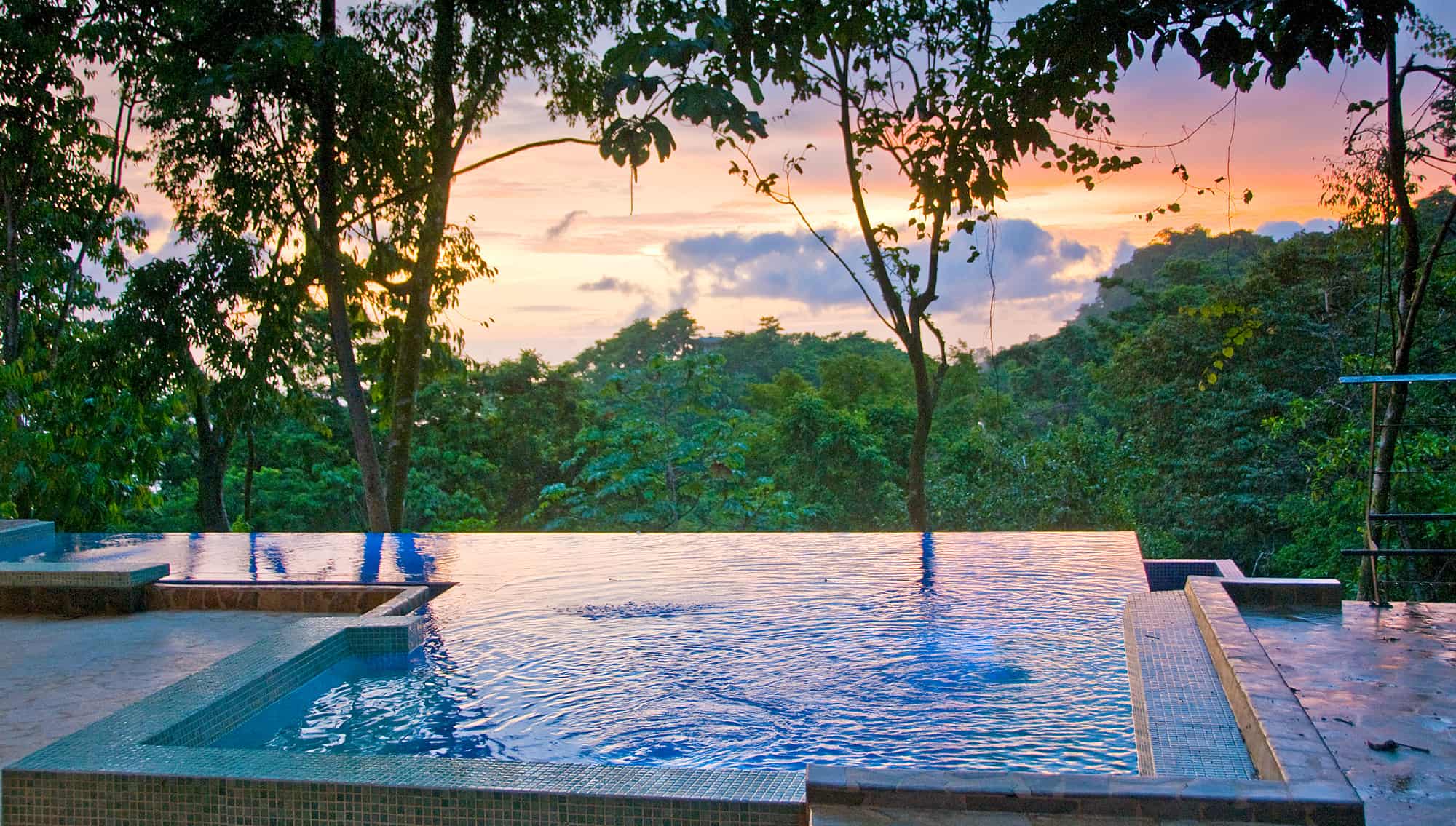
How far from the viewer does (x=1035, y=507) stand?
14.2 metres

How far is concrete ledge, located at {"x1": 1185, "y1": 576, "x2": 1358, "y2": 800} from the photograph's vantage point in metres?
2.28

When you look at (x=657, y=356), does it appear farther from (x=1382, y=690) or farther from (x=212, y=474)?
(x=1382, y=690)

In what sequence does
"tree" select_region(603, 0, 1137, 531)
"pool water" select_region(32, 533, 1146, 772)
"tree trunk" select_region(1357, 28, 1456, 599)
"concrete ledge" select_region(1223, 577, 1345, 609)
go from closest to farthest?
"tree" select_region(603, 0, 1137, 531) → "pool water" select_region(32, 533, 1146, 772) → "concrete ledge" select_region(1223, 577, 1345, 609) → "tree trunk" select_region(1357, 28, 1456, 599)

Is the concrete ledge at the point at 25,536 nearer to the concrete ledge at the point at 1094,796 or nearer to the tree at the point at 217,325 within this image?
the tree at the point at 217,325

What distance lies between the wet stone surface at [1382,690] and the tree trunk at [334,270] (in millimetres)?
6509

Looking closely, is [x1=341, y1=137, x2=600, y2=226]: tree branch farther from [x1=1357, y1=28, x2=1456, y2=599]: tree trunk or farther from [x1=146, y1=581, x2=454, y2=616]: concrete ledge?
[x1=1357, y1=28, x2=1456, y2=599]: tree trunk

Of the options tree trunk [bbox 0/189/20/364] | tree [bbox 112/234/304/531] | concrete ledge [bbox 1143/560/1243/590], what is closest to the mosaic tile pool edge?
concrete ledge [bbox 1143/560/1243/590]

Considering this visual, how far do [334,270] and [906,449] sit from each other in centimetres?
983

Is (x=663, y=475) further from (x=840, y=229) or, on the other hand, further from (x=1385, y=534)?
(x=1385, y=534)

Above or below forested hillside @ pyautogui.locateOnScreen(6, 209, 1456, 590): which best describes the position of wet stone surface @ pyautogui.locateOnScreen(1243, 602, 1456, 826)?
below

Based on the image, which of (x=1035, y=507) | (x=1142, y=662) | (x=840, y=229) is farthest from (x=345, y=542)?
(x=1035, y=507)

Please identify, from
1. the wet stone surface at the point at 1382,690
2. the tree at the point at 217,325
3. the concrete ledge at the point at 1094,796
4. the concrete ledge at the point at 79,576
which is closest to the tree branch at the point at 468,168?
the tree at the point at 217,325

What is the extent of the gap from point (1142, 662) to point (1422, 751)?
3.20 ft

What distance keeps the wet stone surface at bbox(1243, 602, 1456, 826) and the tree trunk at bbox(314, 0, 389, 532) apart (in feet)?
21.4
